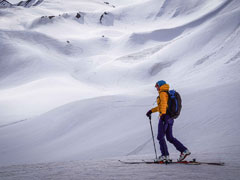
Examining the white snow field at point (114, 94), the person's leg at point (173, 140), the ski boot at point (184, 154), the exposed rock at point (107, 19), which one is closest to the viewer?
the ski boot at point (184, 154)

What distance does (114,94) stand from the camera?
16.8 m

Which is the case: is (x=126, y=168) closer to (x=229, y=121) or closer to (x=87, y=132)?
(x=229, y=121)

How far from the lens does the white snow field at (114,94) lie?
194 inches

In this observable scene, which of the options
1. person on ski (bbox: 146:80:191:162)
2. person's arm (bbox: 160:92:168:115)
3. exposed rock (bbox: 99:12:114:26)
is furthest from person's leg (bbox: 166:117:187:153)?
exposed rock (bbox: 99:12:114:26)

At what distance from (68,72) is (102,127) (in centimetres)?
2503

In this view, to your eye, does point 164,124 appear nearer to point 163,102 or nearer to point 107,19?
point 163,102

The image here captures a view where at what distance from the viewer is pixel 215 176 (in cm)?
312

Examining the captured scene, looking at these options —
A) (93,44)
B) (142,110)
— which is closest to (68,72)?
(93,44)

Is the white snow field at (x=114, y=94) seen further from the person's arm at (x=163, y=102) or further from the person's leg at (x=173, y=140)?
the person's arm at (x=163, y=102)

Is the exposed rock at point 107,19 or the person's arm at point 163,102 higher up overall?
the exposed rock at point 107,19

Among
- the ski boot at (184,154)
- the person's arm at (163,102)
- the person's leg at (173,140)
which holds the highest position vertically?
the person's arm at (163,102)

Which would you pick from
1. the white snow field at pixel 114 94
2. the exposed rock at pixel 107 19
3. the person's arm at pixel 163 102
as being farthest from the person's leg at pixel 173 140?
the exposed rock at pixel 107 19

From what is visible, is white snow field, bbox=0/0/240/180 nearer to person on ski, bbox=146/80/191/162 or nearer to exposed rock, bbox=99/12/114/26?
person on ski, bbox=146/80/191/162

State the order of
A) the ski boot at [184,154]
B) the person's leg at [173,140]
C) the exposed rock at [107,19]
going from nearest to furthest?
the ski boot at [184,154] < the person's leg at [173,140] < the exposed rock at [107,19]
